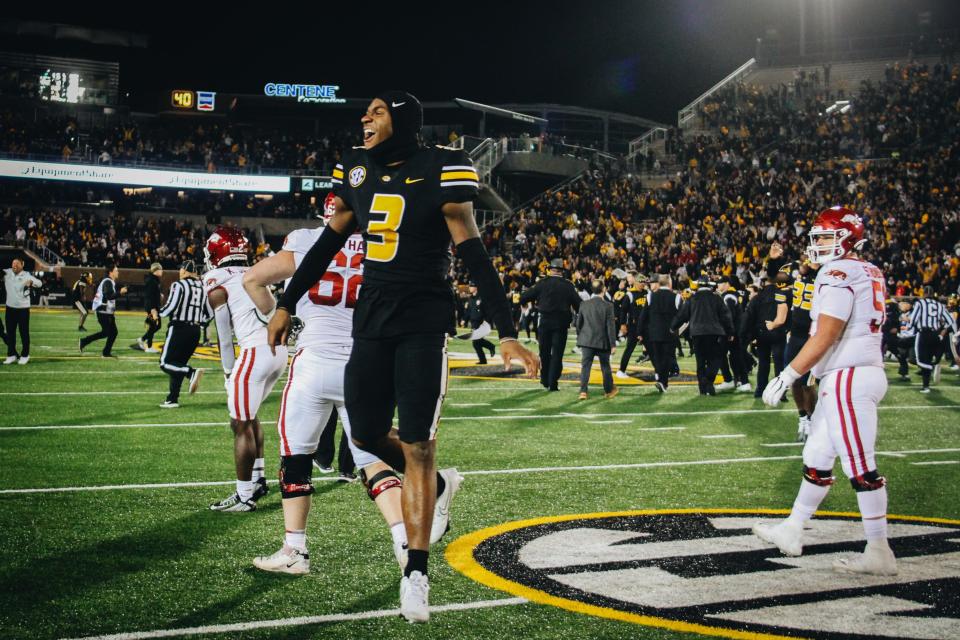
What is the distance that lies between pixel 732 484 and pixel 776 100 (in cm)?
3832

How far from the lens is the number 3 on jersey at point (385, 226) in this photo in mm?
4055

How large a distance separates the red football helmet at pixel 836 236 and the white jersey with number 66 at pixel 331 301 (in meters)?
2.62

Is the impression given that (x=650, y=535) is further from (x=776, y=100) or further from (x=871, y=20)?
(x=871, y=20)

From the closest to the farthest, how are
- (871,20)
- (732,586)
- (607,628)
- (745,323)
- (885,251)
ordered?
(607,628) < (732,586) < (745,323) < (885,251) < (871,20)

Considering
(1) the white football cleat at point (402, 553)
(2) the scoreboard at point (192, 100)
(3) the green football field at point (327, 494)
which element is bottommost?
(3) the green football field at point (327, 494)

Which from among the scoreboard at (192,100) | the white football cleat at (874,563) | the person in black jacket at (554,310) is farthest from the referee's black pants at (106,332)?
the scoreboard at (192,100)

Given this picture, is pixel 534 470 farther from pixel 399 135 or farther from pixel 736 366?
pixel 736 366

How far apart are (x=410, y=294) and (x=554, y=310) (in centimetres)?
1031

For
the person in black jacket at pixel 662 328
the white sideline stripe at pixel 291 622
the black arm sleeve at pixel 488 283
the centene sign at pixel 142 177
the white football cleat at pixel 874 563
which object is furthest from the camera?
the centene sign at pixel 142 177

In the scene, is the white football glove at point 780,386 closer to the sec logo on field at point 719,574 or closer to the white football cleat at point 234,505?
the sec logo on field at point 719,574

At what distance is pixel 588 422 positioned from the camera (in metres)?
11.2

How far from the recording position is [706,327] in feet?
47.1

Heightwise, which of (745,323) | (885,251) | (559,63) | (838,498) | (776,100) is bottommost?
(838,498)

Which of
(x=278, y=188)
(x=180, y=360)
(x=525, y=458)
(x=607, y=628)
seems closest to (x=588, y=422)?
(x=525, y=458)
